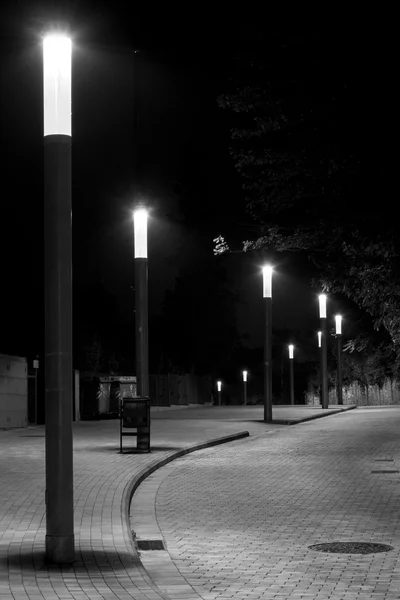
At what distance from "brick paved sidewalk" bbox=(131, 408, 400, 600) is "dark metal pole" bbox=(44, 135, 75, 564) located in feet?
2.86

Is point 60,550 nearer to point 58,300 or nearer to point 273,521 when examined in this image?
point 58,300

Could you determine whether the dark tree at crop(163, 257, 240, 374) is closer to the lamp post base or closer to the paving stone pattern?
the paving stone pattern

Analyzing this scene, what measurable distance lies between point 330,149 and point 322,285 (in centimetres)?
756

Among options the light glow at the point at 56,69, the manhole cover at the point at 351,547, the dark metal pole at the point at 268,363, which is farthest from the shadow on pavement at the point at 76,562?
the dark metal pole at the point at 268,363

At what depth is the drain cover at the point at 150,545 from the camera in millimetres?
9734

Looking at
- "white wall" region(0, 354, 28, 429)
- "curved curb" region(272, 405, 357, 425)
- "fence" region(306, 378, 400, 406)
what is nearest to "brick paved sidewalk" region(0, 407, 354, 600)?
"white wall" region(0, 354, 28, 429)

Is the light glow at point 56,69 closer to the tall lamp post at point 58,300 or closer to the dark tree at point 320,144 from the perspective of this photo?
the tall lamp post at point 58,300

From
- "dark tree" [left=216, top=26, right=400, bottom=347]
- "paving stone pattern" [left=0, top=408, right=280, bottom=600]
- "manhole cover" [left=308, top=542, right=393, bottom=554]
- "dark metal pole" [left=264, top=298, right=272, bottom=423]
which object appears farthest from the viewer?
"dark metal pole" [left=264, top=298, right=272, bottom=423]

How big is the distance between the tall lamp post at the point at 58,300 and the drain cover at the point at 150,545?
1510 mm

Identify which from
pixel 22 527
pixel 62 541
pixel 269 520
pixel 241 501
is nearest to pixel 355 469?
pixel 241 501

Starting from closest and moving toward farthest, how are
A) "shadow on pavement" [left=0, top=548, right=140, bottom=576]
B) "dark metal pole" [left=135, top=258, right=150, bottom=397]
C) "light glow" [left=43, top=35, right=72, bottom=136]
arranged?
"shadow on pavement" [left=0, top=548, right=140, bottom=576] < "light glow" [left=43, top=35, right=72, bottom=136] < "dark metal pole" [left=135, top=258, right=150, bottom=397]

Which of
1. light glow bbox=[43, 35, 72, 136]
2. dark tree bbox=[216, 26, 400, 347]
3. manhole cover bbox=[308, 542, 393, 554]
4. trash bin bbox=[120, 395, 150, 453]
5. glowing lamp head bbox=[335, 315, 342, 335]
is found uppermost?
dark tree bbox=[216, 26, 400, 347]

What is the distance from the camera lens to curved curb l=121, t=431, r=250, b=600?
26.7 feet

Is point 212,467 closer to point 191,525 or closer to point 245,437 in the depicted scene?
point 191,525
